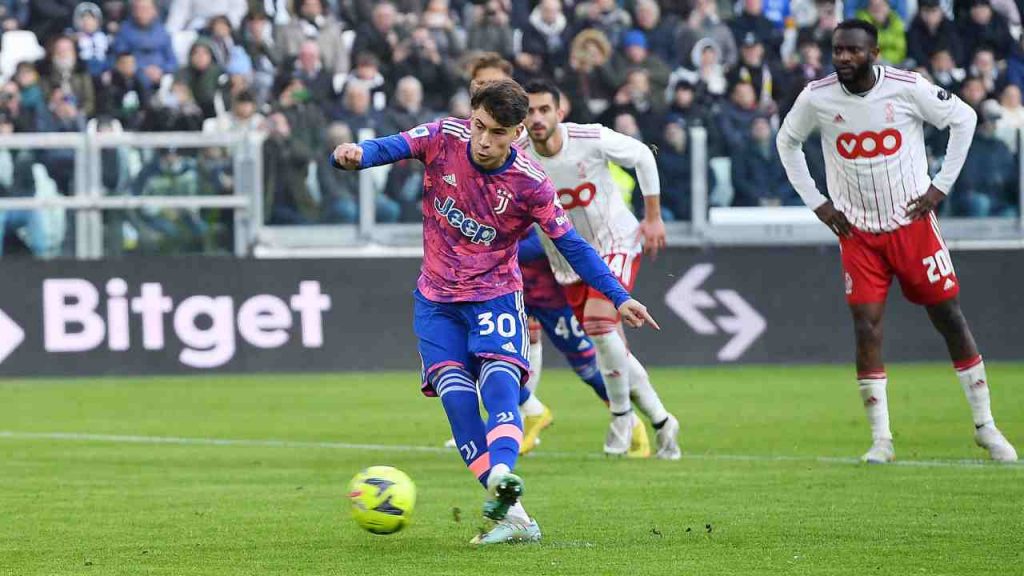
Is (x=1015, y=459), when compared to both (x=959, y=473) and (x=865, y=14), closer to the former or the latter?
(x=959, y=473)

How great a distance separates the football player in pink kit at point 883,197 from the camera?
10.1 metres

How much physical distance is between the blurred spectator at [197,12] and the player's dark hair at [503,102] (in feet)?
46.9

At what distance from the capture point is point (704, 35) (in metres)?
21.1

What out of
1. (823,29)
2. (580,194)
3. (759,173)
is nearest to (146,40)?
(759,173)

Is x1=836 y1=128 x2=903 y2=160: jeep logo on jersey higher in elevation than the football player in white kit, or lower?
higher

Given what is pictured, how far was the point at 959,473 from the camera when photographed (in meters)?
9.49

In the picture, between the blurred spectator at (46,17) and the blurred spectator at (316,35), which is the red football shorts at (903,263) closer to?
the blurred spectator at (316,35)

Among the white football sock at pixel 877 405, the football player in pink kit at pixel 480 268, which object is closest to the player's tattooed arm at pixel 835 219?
the white football sock at pixel 877 405

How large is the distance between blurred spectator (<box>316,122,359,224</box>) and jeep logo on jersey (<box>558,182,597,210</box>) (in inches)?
289

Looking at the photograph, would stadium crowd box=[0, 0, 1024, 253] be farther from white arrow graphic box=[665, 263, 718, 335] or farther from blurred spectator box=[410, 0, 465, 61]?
white arrow graphic box=[665, 263, 718, 335]

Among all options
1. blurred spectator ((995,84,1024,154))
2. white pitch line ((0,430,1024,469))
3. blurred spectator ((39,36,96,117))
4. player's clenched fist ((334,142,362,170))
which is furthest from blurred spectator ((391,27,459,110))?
player's clenched fist ((334,142,362,170))

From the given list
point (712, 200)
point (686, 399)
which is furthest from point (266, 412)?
point (712, 200)

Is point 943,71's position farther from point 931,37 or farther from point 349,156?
point 349,156

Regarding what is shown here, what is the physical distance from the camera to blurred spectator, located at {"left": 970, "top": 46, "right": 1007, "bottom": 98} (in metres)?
20.4
